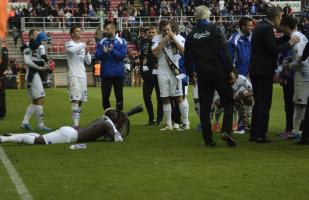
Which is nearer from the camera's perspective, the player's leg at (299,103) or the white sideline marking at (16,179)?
the white sideline marking at (16,179)

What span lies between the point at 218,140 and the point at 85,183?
4759mm

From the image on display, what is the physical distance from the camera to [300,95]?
12047 mm

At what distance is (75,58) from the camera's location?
14766mm

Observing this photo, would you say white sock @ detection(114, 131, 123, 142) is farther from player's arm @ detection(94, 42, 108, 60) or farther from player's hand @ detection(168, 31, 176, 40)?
player's arm @ detection(94, 42, 108, 60)

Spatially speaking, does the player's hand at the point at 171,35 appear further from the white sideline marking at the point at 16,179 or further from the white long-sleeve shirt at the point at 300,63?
the white sideline marking at the point at 16,179

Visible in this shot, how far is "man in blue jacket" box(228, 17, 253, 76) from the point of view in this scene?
13.3 meters

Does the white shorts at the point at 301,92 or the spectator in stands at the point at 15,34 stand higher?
the white shorts at the point at 301,92

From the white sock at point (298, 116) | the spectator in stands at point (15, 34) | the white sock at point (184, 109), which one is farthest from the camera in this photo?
the spectator in stands at point (15, 34)

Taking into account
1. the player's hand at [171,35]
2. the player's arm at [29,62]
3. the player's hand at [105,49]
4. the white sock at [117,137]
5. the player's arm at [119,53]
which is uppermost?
the player's hand at [171,35]

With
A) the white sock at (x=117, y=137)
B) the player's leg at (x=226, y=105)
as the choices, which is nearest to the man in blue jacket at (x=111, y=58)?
the white sock at (x=117, y=137)

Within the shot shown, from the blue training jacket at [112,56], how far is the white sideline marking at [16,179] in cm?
439

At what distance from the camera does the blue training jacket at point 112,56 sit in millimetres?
14625

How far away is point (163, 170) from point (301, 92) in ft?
13.2

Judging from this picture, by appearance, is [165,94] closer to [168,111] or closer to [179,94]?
[179,94]
